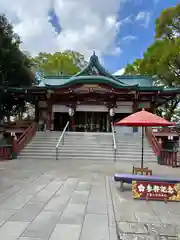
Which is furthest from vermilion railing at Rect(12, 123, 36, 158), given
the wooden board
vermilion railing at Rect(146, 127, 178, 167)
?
the wooden board

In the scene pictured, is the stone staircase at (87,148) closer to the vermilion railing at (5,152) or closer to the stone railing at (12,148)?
the stone railing at (12,148)

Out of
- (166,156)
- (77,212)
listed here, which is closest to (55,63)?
(166,156)

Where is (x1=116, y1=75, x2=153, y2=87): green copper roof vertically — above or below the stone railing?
above

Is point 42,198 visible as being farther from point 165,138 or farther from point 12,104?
point 12,104

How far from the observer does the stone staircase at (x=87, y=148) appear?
13623 mm

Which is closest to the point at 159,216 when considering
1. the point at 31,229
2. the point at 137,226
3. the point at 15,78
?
the point at 137,226

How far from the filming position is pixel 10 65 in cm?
2059

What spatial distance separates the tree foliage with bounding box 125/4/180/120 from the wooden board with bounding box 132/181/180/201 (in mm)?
18591

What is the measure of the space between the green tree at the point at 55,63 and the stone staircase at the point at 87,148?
1752cm

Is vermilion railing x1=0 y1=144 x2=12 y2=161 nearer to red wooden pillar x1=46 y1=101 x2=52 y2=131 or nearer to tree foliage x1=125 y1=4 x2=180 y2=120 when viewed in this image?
red wooden pillar x1=46 y1=101 x2=52 y2=131

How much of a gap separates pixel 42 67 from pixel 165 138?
2131cm

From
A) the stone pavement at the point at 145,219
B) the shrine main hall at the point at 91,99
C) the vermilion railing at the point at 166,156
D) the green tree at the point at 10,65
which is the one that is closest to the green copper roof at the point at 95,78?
the shrine main hall at the point at 91,99

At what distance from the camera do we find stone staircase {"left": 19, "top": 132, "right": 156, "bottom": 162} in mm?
13623

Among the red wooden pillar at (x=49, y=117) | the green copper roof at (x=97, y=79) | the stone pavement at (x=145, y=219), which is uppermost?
the green copper roof at (x=97, y=79)
